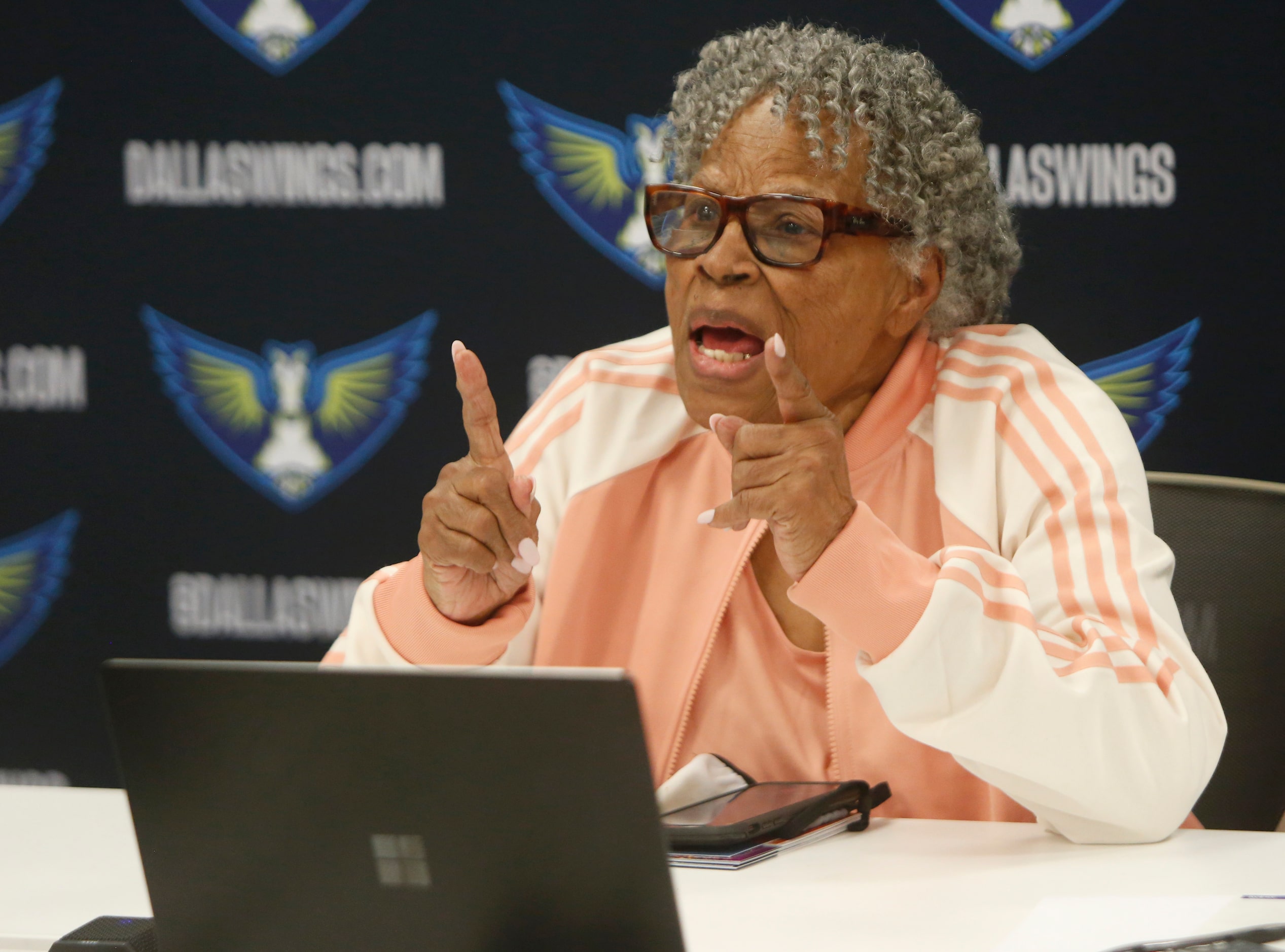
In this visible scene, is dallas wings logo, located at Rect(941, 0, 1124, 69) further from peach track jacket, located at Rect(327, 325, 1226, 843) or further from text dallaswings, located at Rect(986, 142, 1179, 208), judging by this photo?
peach track jacket, located at Rect(327, 325, 1226, 843)

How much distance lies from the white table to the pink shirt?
0.23m

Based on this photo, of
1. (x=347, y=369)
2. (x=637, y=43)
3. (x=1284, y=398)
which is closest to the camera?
(x=1284, y=398)

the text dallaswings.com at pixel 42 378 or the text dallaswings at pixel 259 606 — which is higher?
the text dallaswings.com at pixel 42 378

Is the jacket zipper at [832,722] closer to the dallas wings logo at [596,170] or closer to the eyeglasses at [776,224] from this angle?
the eyeglasses at [776,224]

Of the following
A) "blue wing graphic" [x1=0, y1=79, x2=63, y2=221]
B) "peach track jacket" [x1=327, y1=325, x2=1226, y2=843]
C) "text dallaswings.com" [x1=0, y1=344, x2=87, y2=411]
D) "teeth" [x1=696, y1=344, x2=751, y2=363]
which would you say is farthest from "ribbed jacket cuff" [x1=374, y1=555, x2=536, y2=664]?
"blue wing graphic" [x1=0, y1=79, x2=63, y2=221]

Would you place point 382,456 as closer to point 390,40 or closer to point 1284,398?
point 390,40

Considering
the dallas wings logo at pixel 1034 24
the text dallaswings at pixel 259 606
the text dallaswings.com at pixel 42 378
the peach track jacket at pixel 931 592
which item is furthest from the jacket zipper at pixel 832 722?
the text dallaswings.com at pixel 42 378

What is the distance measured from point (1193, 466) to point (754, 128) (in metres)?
1.13

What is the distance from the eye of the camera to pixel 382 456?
2.70 metres

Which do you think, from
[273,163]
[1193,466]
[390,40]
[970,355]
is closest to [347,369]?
[273,163]

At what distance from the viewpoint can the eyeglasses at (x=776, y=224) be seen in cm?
163

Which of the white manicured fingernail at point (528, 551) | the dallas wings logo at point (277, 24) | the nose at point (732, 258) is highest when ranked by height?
the dallas wings logo at point (277, 24)

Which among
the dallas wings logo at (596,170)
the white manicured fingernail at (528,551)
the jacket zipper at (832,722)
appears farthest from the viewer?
the dallas wings logo at (596,170)

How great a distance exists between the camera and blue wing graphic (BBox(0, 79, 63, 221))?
2785mm
